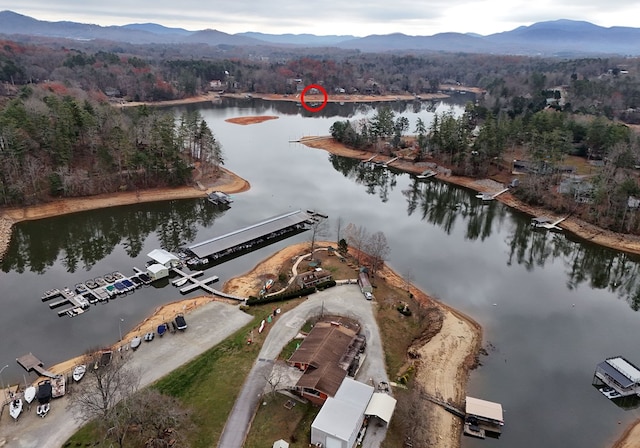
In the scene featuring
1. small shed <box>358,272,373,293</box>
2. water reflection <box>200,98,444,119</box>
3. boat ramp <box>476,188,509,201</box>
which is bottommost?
small shed <box>358,272,373,293</box>

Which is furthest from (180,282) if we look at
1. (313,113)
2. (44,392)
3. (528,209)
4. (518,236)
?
(313,113)

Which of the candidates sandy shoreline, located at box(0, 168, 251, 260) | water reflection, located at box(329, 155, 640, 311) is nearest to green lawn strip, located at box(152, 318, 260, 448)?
sandy shoreline, located at box(0, 168, 251, 260)

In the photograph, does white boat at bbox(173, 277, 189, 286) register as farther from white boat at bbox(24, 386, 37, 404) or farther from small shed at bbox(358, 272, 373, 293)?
small shed at bbox(358, 272, 373, 293)

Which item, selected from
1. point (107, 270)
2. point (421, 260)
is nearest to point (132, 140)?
point (107, 270)

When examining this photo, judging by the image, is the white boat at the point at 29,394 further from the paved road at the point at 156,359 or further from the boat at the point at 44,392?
the paved road at the point at 156,359

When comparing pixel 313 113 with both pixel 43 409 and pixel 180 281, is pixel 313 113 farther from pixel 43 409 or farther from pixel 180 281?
pixel 43 409
